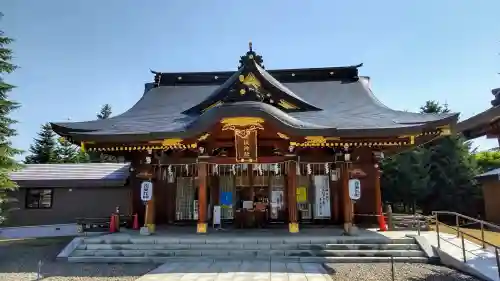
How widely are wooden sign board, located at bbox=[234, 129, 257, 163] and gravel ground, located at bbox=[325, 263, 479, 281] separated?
3937 mm

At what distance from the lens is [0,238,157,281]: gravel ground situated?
742 cm

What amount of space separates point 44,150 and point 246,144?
85.8ft

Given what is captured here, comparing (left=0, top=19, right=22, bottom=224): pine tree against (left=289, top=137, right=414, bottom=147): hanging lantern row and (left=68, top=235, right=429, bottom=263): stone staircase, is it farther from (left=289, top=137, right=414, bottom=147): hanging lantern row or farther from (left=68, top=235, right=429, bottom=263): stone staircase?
(left=289, top=137, right=414, bottom=147): hanging lantern row

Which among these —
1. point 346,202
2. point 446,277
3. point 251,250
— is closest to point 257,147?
point 346,202

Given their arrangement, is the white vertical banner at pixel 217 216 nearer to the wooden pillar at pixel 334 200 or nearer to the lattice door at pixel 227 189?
the lattice door at pixel 227 189

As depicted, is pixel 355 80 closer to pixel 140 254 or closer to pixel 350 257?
pixel 350 257

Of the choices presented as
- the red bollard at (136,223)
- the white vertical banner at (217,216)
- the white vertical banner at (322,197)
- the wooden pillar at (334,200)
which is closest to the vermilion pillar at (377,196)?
the wooden pillar at (334,200)

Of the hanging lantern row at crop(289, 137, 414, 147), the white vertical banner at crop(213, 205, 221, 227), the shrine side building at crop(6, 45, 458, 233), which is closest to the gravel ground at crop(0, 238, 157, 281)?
the shrine side building at crop(6, 45, 458, 233)

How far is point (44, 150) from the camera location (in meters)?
29.8

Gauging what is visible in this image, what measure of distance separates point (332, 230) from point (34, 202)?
46.0 feet

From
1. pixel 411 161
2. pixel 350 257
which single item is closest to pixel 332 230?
pixel 350 257

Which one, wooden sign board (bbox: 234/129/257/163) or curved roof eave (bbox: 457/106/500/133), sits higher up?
wooden sign board (bbox: 234/129/257/163)

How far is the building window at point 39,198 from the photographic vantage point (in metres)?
16.4

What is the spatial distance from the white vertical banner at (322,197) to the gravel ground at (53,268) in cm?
640
